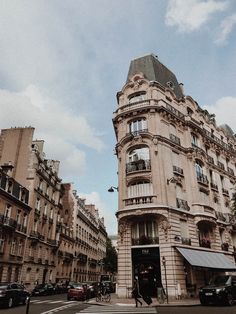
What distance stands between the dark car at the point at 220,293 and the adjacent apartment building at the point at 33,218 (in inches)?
770

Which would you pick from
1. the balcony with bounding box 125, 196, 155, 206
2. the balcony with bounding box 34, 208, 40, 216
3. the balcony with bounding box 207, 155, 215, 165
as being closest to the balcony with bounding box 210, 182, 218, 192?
the balcony with bounding box 207, 155, 215, 165

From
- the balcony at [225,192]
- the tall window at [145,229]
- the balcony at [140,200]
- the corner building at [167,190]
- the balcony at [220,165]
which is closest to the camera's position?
the corner building at [167,190]

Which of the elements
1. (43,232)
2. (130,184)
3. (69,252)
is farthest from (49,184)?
(130,184)

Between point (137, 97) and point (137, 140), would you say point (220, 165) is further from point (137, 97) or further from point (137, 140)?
point (137, 97)

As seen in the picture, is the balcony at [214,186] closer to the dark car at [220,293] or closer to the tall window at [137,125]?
the tall window at [137,125]

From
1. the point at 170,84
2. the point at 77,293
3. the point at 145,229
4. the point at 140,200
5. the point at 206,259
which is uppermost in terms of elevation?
the point at 170,84

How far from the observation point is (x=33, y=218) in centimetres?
3416

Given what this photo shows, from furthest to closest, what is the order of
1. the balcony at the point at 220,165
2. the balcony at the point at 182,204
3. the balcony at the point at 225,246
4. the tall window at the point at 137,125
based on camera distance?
the balcony at the point at 220,165
the balcony at the point at 225,246
the tall window at the point at 137,125
the balcony at the point at 182,204

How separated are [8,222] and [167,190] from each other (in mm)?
16242

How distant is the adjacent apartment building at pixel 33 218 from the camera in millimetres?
29234

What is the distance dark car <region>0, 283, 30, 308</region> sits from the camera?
52.2 ft

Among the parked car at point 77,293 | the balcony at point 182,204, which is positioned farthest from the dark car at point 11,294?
the balcony at point 182,204

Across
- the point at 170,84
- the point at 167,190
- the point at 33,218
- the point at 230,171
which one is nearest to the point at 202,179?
the point at 167,190

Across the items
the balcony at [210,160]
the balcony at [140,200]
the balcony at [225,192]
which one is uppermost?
the balcony at [210,160]
